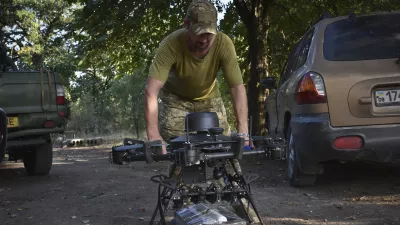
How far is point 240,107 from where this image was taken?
3.57 m

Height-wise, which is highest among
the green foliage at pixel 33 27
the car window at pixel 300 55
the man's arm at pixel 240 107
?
the green foliage at pixel 33 27

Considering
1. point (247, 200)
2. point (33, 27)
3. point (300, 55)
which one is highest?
point (33, 27)

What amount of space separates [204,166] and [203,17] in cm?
89

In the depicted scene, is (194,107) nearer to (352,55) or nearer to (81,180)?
(352,55)

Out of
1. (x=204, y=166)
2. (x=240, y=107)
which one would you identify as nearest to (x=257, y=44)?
(x=240, y=107)

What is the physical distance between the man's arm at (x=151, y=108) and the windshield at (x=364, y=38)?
8.58ft

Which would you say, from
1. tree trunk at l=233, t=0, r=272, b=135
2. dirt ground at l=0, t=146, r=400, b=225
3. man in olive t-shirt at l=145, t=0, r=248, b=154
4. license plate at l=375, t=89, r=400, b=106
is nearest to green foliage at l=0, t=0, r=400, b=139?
tree trunk at l=233, t=0, r=272, b=135

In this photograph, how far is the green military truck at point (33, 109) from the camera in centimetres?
810

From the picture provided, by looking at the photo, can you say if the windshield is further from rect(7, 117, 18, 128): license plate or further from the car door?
rect(7, 117, 18, 128): license plate

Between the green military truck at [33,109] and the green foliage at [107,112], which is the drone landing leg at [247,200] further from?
the green foliage at [107,112]

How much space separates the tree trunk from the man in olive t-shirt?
8058 mm

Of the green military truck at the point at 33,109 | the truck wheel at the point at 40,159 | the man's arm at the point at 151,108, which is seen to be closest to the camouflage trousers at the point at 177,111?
the man's arm at the point at 151,108

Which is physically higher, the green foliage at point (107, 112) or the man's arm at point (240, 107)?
the green foliage at point (107, 112)

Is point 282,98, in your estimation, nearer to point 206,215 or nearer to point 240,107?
point 240,107
